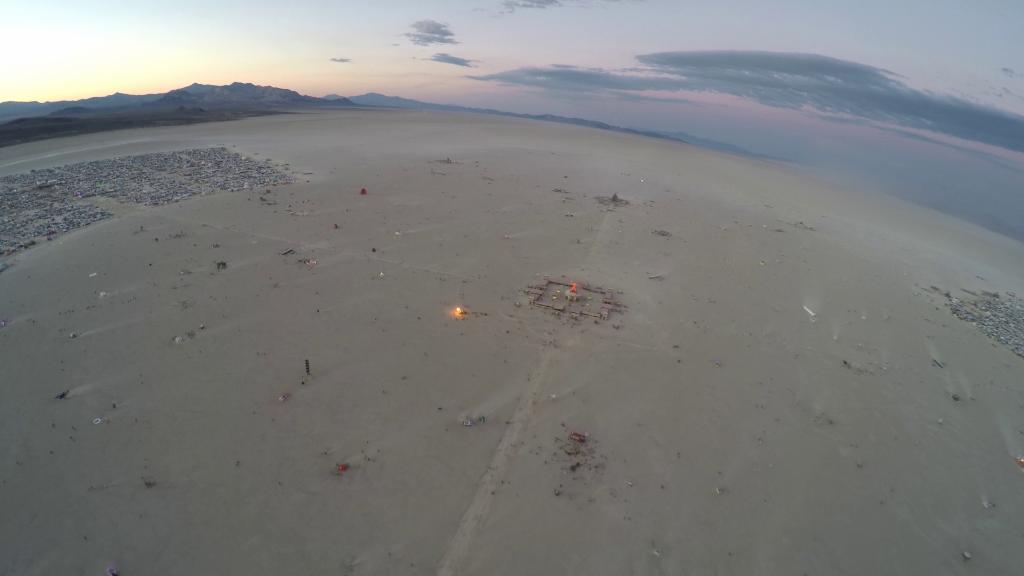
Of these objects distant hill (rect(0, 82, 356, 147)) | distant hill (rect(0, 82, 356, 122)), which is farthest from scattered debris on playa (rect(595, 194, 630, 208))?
distant hill (rect(0, 82, 356, 122))

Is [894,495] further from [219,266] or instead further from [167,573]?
[219,266]

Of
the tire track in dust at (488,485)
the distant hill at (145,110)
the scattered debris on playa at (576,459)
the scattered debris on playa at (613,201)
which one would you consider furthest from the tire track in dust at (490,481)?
the distant hill at (145,110)

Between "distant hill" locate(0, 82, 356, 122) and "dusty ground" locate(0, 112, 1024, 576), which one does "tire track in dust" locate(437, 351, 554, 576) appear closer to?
"dusty ground" locate(0, 112, 1024, 576)

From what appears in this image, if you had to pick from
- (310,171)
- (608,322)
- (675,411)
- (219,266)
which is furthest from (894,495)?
(310,171)

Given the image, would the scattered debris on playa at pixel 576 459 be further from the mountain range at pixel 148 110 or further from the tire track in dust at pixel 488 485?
the mountain range at pixel 148 110

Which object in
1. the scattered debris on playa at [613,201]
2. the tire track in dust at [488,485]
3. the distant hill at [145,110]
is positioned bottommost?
the tire track in dust at [488,485]

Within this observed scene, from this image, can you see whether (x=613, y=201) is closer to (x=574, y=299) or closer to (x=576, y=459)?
(x=574, y=299)

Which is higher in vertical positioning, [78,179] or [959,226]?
[78,179]
